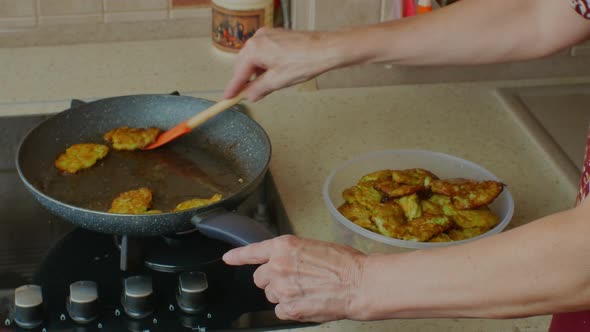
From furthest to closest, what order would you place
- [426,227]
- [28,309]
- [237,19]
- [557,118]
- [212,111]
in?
[237,19]
[557,118]
[212,111]
[426,227]
[28,309]

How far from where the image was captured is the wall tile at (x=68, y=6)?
1.64 meters

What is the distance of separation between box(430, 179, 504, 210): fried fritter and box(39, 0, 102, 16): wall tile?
851mm

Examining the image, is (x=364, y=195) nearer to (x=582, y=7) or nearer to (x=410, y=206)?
(x=410, y=206)

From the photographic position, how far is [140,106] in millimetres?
1341

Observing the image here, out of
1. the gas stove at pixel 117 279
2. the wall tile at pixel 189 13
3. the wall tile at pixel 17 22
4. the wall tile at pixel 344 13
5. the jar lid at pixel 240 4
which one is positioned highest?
the wall tile at pixel 344 13

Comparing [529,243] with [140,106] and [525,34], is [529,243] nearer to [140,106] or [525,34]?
[525,34]

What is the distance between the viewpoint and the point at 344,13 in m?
1.46

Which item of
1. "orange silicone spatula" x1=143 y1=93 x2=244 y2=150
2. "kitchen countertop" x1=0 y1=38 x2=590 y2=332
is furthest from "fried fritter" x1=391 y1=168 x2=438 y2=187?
"orange silicone spatula" x1=143 y1=93 x2=244 y2=150

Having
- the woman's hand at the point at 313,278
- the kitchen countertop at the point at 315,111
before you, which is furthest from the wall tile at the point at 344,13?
the woman's hand at the point at 313,278

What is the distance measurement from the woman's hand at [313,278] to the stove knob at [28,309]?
0.93 feet

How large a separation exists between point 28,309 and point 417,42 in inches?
23.6

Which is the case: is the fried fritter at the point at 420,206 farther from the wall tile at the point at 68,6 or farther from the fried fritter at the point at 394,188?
the wall tile at the point at 68,6

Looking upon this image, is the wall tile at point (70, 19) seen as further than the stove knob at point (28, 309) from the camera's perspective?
Yes

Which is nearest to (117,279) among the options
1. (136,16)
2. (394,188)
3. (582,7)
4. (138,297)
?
(138,297)
